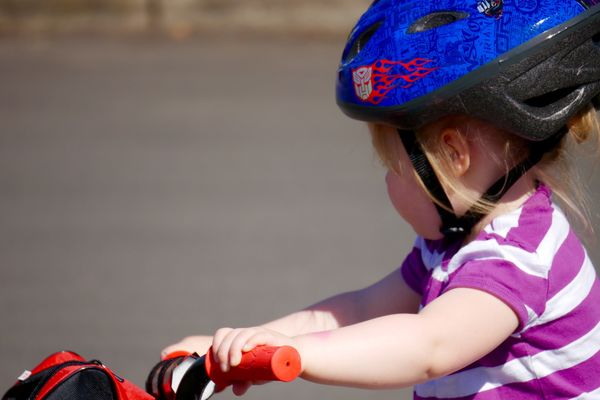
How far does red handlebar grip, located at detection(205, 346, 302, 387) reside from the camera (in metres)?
1.87

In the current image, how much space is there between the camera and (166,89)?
32.7 feet

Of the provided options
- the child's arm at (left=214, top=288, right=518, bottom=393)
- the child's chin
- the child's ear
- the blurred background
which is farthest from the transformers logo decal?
the blurred background

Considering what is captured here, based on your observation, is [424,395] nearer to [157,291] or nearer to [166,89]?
[157,291]

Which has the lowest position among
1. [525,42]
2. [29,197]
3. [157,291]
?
[157,291]

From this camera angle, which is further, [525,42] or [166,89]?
[166,89]

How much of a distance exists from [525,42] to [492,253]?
52 centimetres

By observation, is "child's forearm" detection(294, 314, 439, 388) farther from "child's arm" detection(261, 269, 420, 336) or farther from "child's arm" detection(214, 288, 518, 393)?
"child's arm" detection(261, 269, 420, 336)

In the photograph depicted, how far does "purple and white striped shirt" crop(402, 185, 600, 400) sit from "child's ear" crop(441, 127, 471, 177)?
16 centimetres

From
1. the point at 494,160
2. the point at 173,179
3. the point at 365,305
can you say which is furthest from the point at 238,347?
the point at 173,179

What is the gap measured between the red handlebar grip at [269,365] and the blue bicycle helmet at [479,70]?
0.78 meters

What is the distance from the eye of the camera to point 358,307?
9.53 feet

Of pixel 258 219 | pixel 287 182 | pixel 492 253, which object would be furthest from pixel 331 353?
pixel 287 182

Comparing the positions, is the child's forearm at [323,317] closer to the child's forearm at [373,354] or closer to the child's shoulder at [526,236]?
the child's shoulder at [526,236]

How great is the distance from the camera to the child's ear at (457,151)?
8.16 ft
